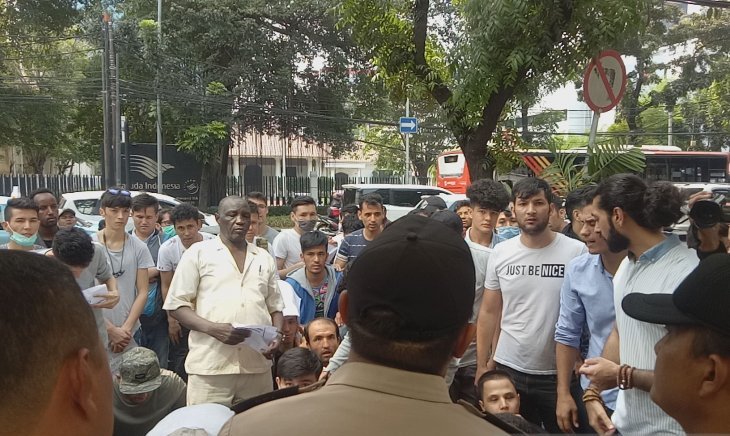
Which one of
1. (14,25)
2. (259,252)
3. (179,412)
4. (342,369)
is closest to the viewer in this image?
(342,369)

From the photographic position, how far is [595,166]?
6305mm

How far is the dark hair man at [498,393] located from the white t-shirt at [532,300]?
0.21 meters

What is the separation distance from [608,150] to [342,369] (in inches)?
211

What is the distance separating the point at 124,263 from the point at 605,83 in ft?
13.5

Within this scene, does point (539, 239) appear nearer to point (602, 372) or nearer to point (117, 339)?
point (602, 372)

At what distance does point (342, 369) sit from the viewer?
1.50m

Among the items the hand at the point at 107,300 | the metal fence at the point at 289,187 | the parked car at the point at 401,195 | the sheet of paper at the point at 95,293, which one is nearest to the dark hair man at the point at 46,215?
the hand at the point at 107,300

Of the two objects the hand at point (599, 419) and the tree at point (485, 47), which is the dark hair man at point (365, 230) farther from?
the hand at point (599, 419)

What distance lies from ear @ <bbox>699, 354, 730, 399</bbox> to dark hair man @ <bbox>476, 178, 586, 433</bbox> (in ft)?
8.42

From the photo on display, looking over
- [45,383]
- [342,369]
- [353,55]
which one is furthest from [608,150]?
[353,55]

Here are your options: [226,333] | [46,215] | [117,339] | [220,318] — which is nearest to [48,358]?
[226,333]

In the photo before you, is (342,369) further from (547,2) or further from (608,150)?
(547,2)

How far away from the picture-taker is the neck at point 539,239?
14.5 feet

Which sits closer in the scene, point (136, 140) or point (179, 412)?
point (179, 412)
